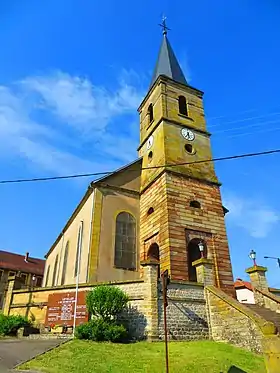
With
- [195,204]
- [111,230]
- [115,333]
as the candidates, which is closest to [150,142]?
[195,204]

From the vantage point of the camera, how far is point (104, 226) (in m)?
18.9

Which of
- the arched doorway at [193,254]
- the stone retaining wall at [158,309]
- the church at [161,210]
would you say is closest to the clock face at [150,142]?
the church at [161,210]

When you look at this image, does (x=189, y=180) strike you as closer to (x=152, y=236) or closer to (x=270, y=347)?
(x=152, y=236)

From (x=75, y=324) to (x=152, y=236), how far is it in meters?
7.00

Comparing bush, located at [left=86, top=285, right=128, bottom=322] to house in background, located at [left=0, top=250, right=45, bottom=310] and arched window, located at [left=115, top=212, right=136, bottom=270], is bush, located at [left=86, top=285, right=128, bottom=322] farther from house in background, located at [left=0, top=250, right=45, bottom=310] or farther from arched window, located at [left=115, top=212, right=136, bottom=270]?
house in background, located at [left=0, top=250, right=45, bottom=310]

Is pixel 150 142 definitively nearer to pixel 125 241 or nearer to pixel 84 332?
pixel 125 241

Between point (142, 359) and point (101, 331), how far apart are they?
2.68m

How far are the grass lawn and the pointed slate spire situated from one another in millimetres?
19926

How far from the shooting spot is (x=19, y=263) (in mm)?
45844

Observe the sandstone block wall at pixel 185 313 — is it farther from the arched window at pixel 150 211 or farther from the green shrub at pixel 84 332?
the arched window at pixel 150 211

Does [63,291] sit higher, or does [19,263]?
[19,263]

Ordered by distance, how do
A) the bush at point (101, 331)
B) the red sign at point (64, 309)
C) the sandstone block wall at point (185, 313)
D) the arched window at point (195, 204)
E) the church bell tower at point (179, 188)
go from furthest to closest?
the arched window at point (195, 204)
the church bell tower at point (179, 188)
the red sign at point (64, 309)
the sandstone block wall at point (185, 313)
the bush at point (101, 331)

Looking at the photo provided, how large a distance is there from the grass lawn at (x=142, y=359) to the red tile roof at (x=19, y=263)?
35545mm

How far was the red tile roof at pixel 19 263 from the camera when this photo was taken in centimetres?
4325
